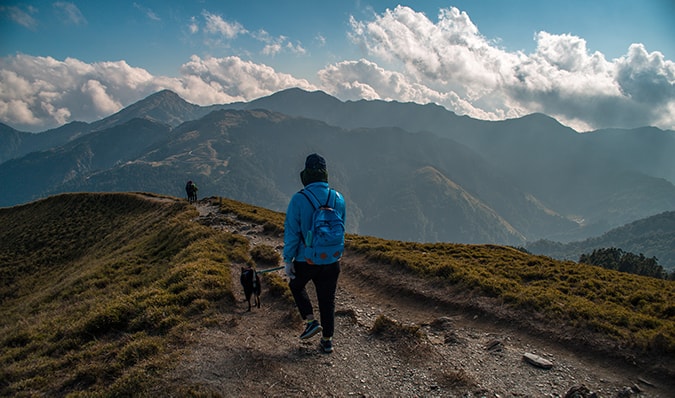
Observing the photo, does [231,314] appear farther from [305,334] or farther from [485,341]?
[485,341]

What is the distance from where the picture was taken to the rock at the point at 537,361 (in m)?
8.57

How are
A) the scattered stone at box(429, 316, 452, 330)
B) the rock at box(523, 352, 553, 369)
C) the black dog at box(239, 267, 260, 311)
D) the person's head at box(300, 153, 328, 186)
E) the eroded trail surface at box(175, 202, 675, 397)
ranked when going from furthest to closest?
the scattered stone at box(429, 316, 452, 330)
the black dog at box(239, 267, 260, 311)
the rock at box(523, 352, 553, 369)
the person's head at box(300, 153, 328, 186)
the eroded trail surface at box(175, 202, 675, 397)

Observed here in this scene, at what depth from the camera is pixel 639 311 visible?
1204 centimetres

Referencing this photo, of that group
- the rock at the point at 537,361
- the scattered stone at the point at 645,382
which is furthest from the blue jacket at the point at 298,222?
the scattered stone at the point at 645,382

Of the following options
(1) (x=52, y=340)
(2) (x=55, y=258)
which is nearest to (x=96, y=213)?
(2) (x=55, y=258)

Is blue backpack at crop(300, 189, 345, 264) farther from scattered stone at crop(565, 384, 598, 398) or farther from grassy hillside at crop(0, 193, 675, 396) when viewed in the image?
scattered stone at crop(565, 384, 598, 398)

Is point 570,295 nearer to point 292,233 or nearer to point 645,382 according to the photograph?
point 645,382

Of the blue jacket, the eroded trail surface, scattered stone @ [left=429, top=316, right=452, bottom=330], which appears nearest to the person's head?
the blue jacket

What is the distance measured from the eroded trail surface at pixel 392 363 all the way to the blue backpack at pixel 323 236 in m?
2.63

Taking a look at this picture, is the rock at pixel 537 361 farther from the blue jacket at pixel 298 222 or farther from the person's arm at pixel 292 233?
the person's arm at pixel 292 233

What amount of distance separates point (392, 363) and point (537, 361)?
3.92 metres

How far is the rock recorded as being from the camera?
8570mm

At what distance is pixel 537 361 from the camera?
8672mm

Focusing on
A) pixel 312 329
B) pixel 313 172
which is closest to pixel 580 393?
pixel 312 329
